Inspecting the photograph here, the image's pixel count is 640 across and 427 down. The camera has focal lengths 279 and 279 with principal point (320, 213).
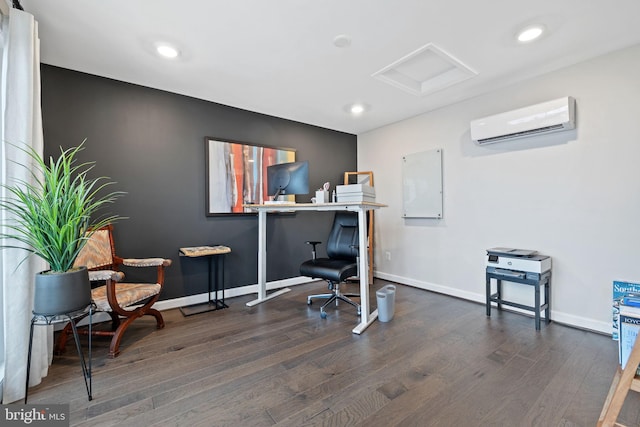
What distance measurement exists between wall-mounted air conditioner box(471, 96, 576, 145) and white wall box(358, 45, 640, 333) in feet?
0.42

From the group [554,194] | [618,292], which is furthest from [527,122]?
[618,292]

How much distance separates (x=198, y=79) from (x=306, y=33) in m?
1.40

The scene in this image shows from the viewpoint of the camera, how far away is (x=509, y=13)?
1987mm

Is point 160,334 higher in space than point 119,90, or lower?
lower

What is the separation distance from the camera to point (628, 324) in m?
1.80

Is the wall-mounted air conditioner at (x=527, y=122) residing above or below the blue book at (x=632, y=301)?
above

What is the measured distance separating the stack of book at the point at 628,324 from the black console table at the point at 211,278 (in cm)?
333

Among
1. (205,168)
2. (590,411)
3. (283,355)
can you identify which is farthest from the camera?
(205,168)

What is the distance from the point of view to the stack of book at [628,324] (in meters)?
1.76

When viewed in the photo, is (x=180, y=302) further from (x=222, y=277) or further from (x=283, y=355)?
(x=283, y=355)

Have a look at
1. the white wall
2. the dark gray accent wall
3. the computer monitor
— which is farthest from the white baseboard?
the computer monitor

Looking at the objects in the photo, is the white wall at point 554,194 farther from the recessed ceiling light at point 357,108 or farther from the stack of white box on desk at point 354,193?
the stack of white box on desk at point 354,193

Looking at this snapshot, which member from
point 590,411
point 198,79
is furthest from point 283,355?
point 198,79

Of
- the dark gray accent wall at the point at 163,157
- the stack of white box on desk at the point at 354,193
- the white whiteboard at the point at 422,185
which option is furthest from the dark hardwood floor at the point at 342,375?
the white whiteboard at the point at 422,185
